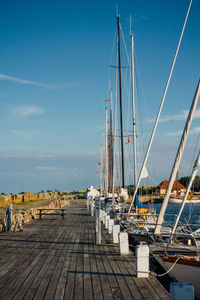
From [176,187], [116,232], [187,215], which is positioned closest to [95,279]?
[116,232]

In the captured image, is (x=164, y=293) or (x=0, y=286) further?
(x=0, y=286)

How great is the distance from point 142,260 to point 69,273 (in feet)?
7.14

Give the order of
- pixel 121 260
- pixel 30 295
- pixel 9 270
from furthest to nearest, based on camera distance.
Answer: pixel 121 260, pixel 9 270, pixel 30 295

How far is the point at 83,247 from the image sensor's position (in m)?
13.2

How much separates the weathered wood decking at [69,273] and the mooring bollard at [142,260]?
22 cm

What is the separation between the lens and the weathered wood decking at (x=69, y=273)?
23.6ft

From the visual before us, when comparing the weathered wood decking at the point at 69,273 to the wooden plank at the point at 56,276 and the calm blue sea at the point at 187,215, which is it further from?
the calm blue sea at the point at 187,215

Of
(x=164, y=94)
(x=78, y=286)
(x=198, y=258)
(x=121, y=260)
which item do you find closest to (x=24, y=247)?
(x=121, y=260)

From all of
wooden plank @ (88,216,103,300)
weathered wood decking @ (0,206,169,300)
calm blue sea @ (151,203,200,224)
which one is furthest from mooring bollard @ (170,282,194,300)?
calm blue sea @ (151,203,200,224)

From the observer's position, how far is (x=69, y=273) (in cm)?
894

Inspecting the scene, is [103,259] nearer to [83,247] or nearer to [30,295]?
[83,247]

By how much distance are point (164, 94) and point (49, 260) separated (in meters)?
10.4

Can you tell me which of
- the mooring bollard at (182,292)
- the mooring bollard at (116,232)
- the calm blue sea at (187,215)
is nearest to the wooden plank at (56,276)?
the mooring bollard at (116,232)

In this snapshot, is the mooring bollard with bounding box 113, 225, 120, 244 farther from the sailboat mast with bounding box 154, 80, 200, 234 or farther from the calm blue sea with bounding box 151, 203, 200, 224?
the calm blue sea with bounding box 151, 203, 200, 224
